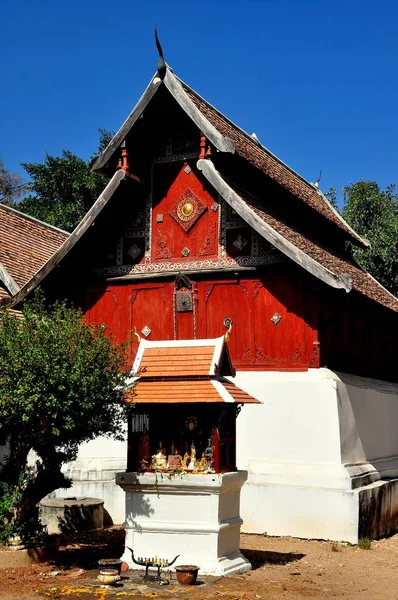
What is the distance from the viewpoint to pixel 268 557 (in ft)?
40.0

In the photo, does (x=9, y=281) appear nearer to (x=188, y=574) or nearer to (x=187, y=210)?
(x=187, y=210)

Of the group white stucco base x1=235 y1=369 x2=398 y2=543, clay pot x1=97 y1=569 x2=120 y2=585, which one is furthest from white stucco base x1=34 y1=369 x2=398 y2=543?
clay pot x1=97 y1=569 x2=120 y2=585

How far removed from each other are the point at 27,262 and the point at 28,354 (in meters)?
9.36

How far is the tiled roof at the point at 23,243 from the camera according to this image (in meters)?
18.8

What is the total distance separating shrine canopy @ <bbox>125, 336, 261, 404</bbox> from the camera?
1091 centimetres

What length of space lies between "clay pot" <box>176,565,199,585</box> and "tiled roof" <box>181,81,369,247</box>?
361 inches

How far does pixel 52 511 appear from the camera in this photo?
571 inches

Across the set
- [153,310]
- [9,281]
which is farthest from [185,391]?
[9,281]

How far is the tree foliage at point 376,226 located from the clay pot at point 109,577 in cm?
1699

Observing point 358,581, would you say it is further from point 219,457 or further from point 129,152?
point 129,152

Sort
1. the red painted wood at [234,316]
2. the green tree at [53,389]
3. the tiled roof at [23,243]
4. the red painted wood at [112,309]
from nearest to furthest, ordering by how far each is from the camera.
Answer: the green tree at [53,389] → the red painted wood at [234,316] → the red painted wood at [112,309] → the tiled roof at [23,243]

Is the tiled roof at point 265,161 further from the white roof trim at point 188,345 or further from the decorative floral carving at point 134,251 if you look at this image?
the white roof trim at point 188,345

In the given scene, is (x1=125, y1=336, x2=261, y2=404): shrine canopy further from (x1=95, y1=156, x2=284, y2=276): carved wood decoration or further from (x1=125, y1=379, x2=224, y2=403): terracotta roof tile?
(x1=95, y1=156, x2=284, y2=276): carved wood decoration

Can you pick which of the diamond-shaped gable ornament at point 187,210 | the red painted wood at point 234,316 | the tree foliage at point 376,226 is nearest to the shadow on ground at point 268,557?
the red painted wood at point 234,316
